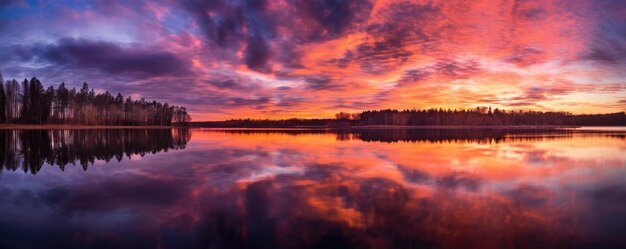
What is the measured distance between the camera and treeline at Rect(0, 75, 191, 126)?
96375mm

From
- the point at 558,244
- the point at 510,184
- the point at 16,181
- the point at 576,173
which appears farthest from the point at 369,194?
the point at 16,181

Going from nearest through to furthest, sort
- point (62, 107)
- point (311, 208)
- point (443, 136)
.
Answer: point (311, 208) → point (443, 136) → point (62, 107)

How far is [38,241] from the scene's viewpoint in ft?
23.9

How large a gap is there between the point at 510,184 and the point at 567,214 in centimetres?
435

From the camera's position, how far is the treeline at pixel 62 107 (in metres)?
96.4

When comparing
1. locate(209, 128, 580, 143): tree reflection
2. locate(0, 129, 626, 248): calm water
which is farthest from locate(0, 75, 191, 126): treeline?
locate(0, 129, 626, 248): calm water

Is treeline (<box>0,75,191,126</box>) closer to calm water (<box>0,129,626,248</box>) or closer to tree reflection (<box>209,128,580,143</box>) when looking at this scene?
tree reflection (<box>209,128,580,143</box>)

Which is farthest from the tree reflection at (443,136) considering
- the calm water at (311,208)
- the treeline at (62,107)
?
the treeline at (62,107)

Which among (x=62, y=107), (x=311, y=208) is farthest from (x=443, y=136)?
(x=62, y=107)

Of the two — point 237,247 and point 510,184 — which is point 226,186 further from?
point 510,184

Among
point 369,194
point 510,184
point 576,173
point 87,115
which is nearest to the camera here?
point 369,194

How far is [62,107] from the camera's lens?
109188 mm

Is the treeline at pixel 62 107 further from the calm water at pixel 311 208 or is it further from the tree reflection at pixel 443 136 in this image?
the calm water at pixel 311 208

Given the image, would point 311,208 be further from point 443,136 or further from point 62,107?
point 62,107
